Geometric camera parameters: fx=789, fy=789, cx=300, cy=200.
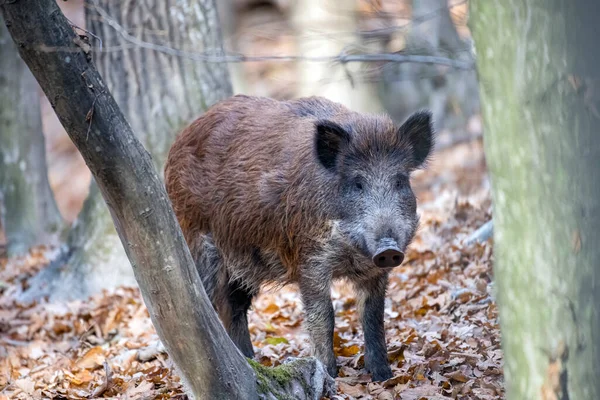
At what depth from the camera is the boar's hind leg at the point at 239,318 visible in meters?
6.09

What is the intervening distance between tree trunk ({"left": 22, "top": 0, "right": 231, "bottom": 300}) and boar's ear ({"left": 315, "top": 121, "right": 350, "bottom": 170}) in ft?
9.21

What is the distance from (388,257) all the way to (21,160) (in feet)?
27.1

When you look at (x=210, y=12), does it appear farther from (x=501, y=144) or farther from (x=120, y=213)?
(x=501, y=144)

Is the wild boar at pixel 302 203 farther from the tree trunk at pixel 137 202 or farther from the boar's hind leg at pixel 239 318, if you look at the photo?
the tree trunk at pixel 137 202

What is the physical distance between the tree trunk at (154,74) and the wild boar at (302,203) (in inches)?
71.0

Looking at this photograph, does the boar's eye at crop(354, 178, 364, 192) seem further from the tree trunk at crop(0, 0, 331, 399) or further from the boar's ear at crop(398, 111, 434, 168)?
the tree trunk at crop(0, 0, 331, 399)

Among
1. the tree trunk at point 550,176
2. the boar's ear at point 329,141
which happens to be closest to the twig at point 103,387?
the boar's ear at point 329,141

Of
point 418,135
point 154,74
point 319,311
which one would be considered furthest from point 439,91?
point 319,311

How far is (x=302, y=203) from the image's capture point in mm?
5660

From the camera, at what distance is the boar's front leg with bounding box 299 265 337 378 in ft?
18.0

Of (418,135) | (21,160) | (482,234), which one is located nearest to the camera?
(418,135)

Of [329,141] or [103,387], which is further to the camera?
[329,141]

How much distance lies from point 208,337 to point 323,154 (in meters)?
2.01

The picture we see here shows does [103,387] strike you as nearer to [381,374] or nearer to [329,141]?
[381,374]
